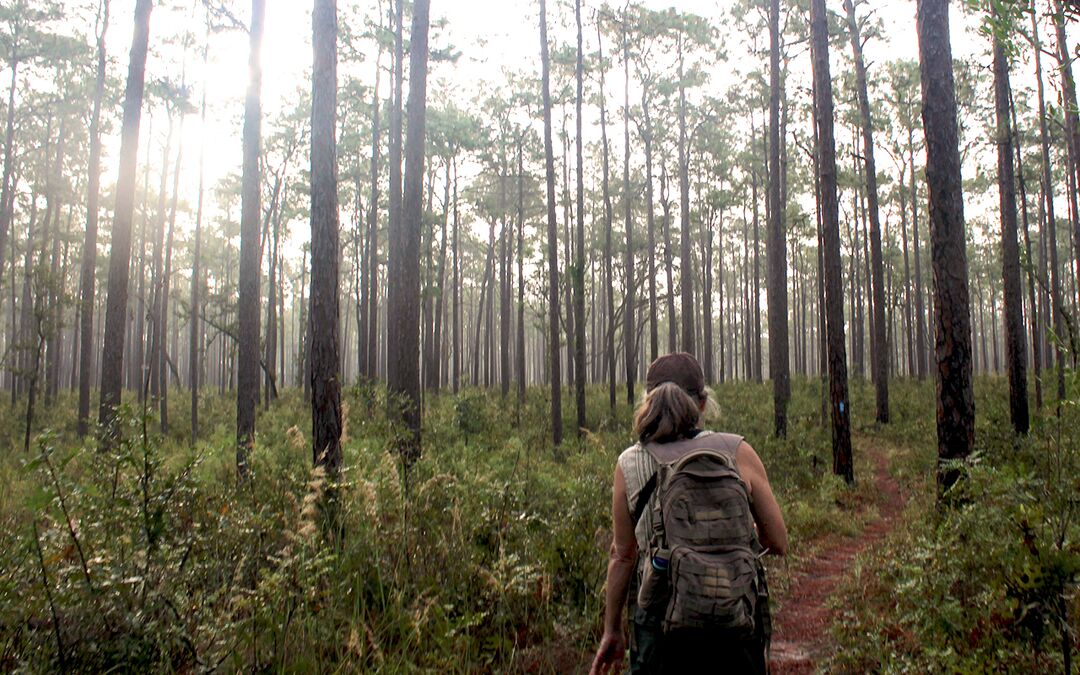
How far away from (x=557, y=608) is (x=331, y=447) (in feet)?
9.20

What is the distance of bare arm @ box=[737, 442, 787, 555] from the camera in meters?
2.27

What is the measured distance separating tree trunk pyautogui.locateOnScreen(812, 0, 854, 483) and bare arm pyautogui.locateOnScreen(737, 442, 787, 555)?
9.12m

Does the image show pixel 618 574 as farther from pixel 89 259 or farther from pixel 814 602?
pixel 89 259

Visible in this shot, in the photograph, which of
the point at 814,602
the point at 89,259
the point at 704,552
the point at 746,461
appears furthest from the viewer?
the point at 89,259

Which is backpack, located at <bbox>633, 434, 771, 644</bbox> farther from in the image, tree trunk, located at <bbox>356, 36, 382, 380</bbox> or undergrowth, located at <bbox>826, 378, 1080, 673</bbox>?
tree trunk, located at <bbox>356, 36, 382, 380</bbox>

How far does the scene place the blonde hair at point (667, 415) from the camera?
92.7 inches

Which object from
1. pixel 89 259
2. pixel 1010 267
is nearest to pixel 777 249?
pixel 1010 267

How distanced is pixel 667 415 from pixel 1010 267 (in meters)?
14.1

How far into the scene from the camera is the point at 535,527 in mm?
5641

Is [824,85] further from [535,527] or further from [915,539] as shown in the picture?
[535,527]

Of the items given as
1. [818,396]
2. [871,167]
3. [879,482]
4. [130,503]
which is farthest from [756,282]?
[130,503]

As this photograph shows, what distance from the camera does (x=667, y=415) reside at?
7.74ft

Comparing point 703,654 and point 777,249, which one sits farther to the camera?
point 777,249

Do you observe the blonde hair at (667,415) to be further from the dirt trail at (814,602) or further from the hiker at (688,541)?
the dirt trail at (814,602)
